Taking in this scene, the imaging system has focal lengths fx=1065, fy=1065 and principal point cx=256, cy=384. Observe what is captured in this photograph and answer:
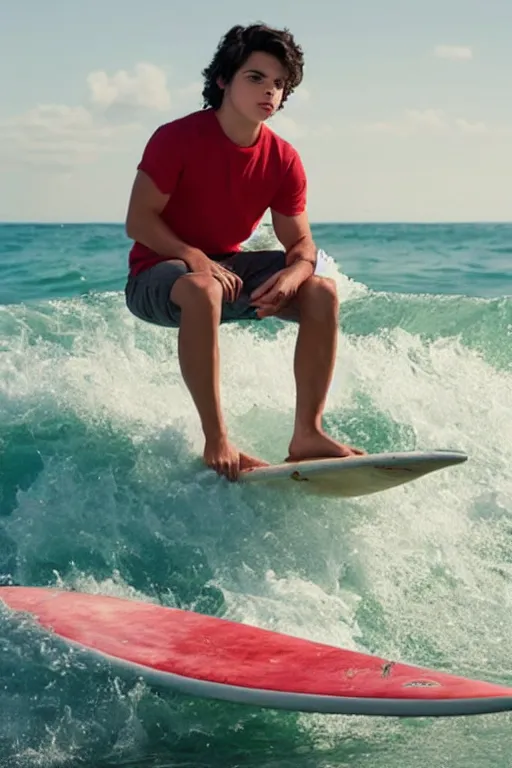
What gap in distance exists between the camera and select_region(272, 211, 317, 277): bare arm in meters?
4.53

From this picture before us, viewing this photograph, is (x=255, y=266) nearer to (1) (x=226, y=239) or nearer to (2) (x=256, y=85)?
(1) (x=226, y=239)

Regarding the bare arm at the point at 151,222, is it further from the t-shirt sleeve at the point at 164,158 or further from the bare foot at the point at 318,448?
the bare foot at the point at 318,448

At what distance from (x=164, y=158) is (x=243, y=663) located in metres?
2.00

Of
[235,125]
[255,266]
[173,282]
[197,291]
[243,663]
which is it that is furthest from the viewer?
[255,266]

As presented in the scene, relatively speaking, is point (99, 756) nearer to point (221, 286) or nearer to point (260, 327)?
point (221, 286)

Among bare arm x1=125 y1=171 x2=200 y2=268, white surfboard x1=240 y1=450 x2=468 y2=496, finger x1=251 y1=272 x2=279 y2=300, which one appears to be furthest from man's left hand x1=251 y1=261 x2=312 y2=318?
white surfboard x1=240 y1=450 x2=468 y2=496

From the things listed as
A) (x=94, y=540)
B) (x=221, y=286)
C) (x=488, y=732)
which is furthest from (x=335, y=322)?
(x=488, y=732)

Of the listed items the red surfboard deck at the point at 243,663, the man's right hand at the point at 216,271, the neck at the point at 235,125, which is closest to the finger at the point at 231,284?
the man's right hand at the point at 216,271

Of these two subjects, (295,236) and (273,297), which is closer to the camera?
(273,297)

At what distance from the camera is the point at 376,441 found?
5.64m

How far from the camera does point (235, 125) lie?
14.2 ft

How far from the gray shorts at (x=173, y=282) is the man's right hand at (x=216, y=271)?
0.13 ft

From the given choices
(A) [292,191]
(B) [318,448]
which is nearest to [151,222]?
(A) [292,191]

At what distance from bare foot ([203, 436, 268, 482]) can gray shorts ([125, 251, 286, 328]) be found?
0.52 m
